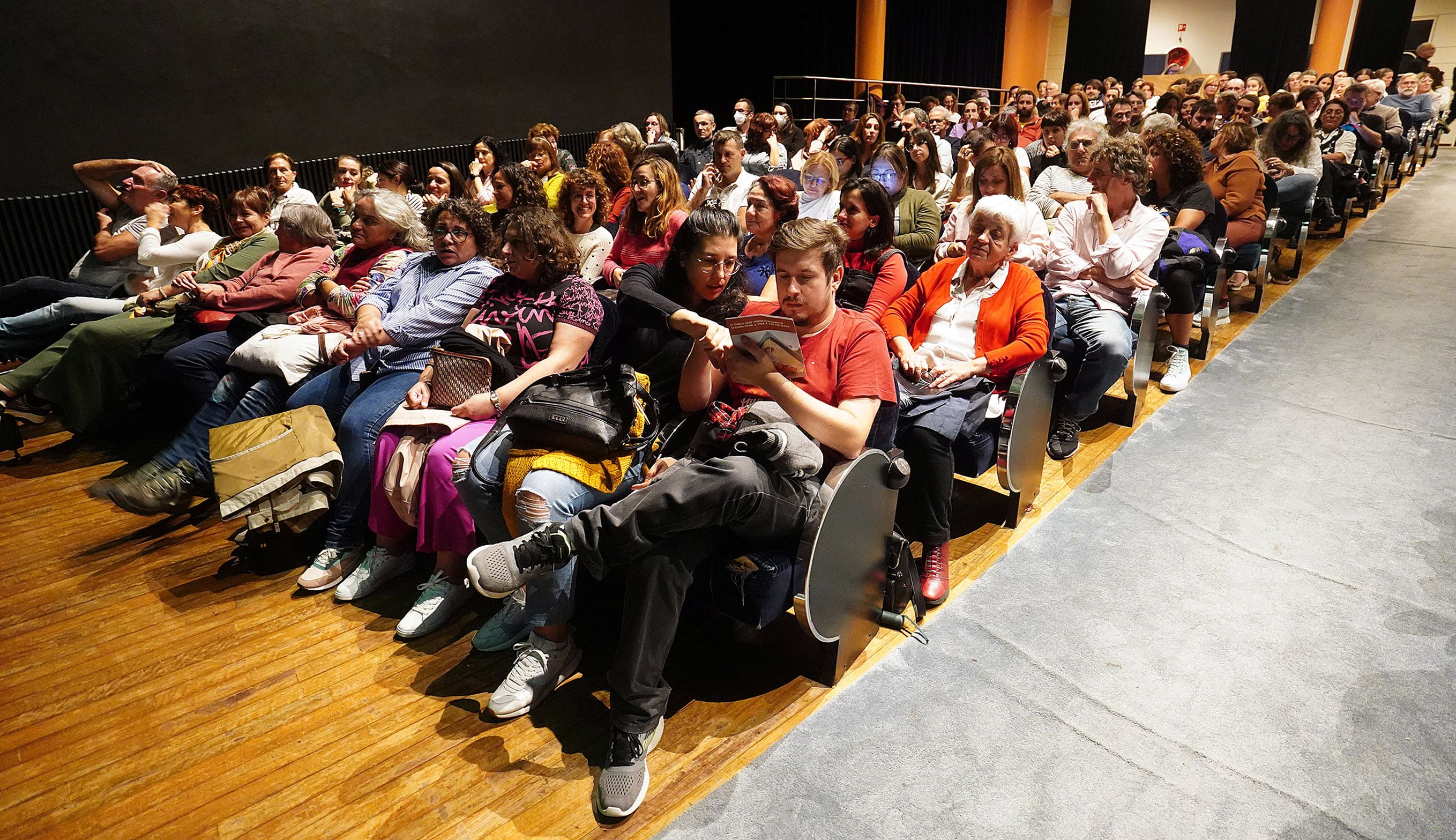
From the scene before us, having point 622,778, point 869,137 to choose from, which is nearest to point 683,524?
point 622,778

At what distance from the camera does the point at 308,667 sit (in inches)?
85.9

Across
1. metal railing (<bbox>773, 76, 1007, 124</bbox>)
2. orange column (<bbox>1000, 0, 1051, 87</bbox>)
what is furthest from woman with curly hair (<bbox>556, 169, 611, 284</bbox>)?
orange column (<bbox>1000, 0, 1051, 87</bbox>)

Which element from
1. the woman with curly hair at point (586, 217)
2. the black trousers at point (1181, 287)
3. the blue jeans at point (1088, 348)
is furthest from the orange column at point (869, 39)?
the blue jeans at point (1088, 348)

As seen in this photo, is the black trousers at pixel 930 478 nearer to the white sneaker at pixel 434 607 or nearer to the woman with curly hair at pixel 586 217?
the white sneaker at pixel 434 607

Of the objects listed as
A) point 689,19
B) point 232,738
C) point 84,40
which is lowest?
point 232,738

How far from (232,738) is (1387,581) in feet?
10.5

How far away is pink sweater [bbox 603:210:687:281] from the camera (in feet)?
12.0

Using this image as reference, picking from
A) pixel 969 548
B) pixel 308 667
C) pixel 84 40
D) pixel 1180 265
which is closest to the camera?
pixel 308 667

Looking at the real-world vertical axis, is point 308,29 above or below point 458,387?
above

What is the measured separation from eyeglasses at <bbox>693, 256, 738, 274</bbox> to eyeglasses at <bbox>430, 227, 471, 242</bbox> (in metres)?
0.99

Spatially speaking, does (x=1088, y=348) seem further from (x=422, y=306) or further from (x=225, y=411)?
(x=225, y=411)

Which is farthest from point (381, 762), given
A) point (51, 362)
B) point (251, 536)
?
point (51, 362)

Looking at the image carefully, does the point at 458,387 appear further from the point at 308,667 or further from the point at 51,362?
the point at 51,362

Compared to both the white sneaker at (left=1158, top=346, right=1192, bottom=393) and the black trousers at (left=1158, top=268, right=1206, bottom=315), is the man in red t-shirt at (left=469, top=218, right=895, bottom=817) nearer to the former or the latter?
the black trousers at (left=1158, top=268, right=1206, bottom=315)
